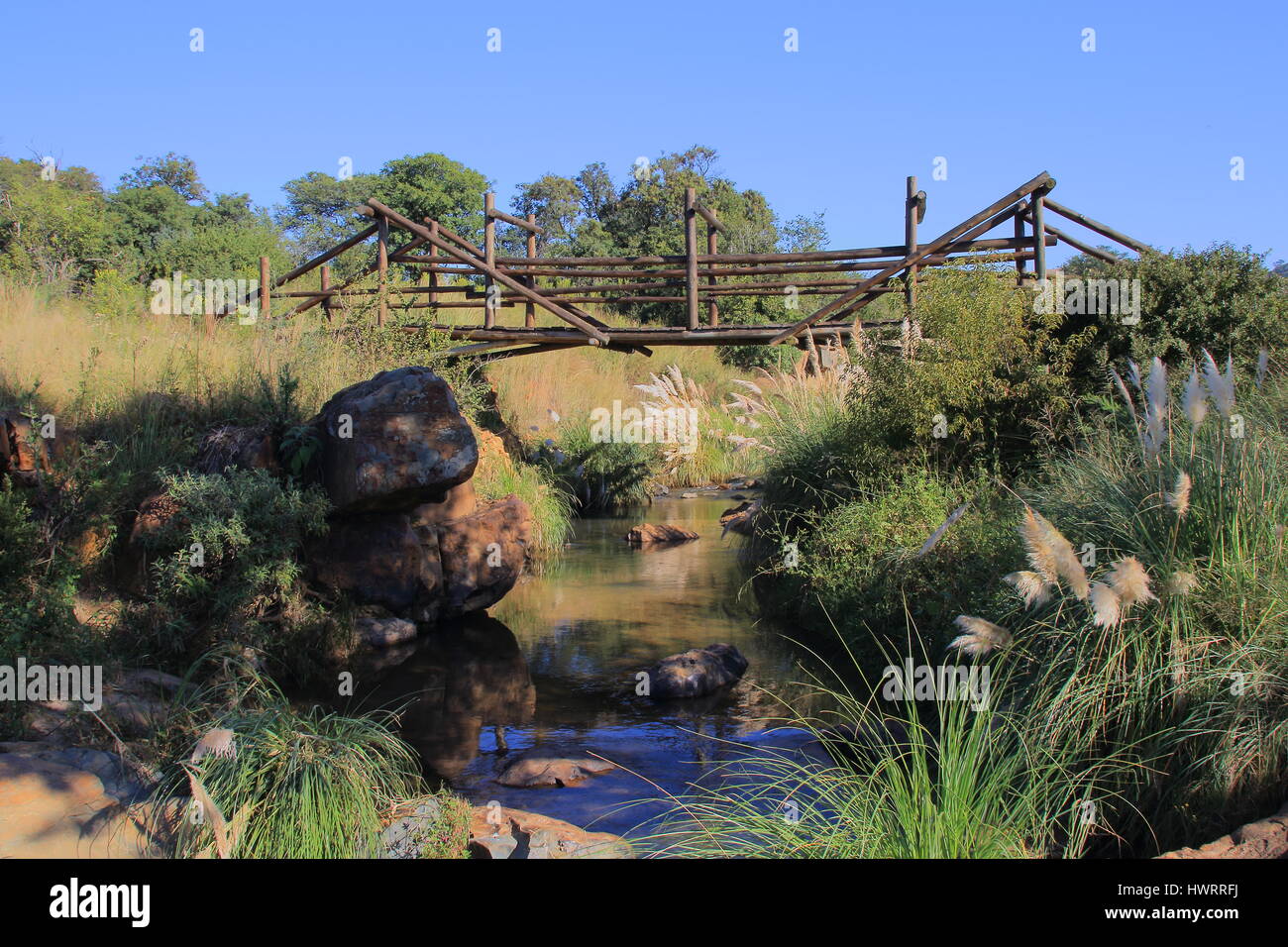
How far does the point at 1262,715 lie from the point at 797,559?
5963 millimetres

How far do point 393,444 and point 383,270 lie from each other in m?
6.01

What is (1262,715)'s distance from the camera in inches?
170

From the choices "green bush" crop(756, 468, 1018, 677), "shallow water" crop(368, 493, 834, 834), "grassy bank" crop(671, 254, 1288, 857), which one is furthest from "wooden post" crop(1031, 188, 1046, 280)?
"shallow water" crop(368, 493, 834, 834)

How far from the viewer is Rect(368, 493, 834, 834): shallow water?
6.34m

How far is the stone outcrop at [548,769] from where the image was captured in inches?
245

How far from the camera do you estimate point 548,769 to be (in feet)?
20.8

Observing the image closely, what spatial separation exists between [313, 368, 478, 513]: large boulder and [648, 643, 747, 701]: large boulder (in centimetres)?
285

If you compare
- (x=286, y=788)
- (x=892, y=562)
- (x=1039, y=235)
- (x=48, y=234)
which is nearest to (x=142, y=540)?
(x=286, y=788)

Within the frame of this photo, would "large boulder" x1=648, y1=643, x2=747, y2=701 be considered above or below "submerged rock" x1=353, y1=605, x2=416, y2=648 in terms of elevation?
below

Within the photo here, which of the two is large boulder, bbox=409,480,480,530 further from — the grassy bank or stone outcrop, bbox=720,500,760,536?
the grassy bank

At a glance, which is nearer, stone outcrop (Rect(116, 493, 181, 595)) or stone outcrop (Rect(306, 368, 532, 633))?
stone outcrop (Rect(116, 493, 181, 595))

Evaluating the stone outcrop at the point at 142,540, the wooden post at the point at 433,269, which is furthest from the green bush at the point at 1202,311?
the wooden post at the point at 433,269

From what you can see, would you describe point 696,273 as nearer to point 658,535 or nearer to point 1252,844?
point 658,535

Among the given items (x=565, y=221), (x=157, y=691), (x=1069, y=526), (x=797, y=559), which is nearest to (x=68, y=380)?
(x=157, y=691)
